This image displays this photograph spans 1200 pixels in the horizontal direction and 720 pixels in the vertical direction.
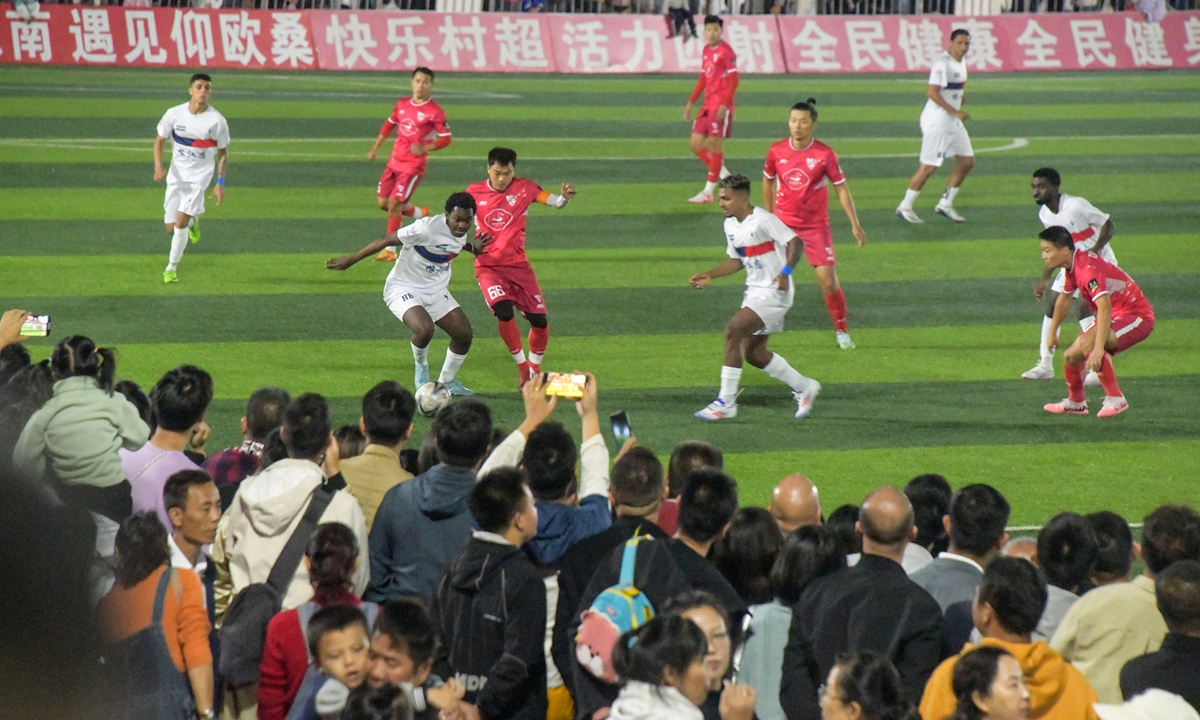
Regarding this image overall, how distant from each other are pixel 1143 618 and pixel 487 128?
20820 millimetres

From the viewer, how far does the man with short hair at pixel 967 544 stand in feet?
15.8

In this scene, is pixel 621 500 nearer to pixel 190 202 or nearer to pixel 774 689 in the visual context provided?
pixel 774 689

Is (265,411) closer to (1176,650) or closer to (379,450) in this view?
(379,450)

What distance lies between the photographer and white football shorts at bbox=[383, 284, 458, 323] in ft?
35.4

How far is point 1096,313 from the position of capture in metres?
10.4

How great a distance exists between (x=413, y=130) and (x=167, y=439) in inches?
426

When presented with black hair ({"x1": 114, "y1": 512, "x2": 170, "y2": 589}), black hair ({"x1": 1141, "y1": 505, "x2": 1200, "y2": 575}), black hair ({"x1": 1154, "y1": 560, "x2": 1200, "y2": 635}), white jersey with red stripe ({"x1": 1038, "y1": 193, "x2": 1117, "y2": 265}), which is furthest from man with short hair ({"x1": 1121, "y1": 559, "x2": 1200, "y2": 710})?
white jersey with red stripe ({"x1": 1038, "y1": 193, "x2": 1117, "y2": 265})

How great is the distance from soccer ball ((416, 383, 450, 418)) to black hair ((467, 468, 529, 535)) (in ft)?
19.3

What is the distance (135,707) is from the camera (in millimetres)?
983

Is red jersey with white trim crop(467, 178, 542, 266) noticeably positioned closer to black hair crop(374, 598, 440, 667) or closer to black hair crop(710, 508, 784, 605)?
black hair crop(710, 508, 784, 605)

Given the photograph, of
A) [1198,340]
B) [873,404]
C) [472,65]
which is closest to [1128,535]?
[873,404]

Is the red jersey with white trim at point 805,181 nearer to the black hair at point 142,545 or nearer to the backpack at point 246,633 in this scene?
the backpack at point 246,633

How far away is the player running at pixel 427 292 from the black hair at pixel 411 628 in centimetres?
676

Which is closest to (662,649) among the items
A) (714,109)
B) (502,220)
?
(502,220)
